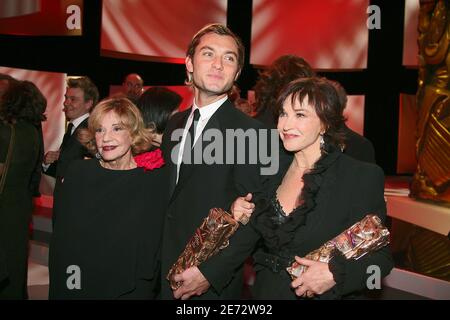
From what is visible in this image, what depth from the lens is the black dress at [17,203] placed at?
4.24 meters

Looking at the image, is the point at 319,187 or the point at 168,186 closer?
the point at 319,187

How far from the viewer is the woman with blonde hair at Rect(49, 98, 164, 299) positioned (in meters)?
2.68

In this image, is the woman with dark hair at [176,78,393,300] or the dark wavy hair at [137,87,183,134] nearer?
the woman with dark hair at [176,78,393,300]

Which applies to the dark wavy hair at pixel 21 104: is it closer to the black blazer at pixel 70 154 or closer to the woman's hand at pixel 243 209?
the black blazer at pixel 70 154

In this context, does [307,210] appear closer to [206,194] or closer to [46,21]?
[206,194]

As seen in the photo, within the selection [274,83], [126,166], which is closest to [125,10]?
[274,83]

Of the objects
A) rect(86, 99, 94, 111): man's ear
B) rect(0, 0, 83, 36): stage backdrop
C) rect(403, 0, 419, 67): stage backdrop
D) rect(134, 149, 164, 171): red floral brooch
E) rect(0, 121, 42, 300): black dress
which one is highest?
rect(403, 0, 419, 67): stage backdrop

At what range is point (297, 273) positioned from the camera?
2.20 metres

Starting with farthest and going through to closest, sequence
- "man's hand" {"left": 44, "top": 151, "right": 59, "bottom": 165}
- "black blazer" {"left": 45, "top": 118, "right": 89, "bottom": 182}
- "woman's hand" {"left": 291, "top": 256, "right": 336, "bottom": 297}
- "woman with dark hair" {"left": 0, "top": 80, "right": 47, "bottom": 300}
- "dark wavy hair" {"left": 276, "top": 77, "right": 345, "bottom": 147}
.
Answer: "man's hand" {"left": 44, "top": 151, "right": 59, "bottom": 165}, "woman with dark hair" {"left": 0, "top": 80, "right": 47, "bottom": 300}, "black blazer" {"left": 45, "top": 118, "right": 89, "bottom": 182}, "dark wavy hair" {"left": 276, "top": 77, "right": 345, "bottom": 147}, "woman's hand" {"left": 291, "top": 256, "right": 336, "bottom": 297}

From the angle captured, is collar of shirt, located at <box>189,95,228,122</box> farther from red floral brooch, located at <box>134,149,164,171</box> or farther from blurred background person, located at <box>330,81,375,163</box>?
blurred background person, located at <box>330,81,375,163</box>

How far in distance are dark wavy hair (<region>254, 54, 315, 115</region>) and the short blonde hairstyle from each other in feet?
3.48

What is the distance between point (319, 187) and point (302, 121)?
0.89 feet

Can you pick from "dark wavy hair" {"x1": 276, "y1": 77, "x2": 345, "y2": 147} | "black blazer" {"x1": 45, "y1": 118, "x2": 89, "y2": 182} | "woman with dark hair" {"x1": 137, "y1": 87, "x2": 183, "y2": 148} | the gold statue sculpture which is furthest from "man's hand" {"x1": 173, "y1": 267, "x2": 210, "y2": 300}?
the gold statue sculpture
